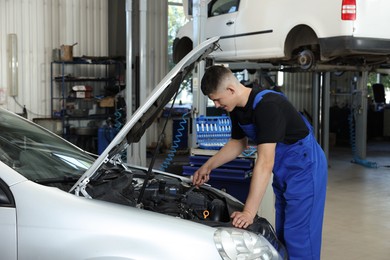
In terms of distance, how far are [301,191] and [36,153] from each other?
56.3 inches

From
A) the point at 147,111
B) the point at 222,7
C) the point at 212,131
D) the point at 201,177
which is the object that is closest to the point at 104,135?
the point at 222,7

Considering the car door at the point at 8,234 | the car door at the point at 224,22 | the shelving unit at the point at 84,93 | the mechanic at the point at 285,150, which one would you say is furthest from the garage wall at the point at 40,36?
the car door at the point at 8,234

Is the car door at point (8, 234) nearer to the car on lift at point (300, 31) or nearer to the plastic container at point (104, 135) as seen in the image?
the car on lift at point (300, 31)

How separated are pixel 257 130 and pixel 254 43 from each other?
13.3ft

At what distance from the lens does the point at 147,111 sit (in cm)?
231

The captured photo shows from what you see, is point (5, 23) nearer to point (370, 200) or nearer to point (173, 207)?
point (370, 200)

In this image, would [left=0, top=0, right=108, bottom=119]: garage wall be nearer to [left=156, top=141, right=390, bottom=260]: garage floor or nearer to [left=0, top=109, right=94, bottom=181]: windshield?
[left=156, top=141, right=390, bottom=260]: garage floor

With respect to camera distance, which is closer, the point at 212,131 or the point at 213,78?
the point at 213,78

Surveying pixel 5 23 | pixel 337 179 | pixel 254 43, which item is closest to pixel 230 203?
pixel 254 43

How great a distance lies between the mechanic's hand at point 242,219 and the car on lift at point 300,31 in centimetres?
341

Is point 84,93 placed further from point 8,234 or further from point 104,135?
point 8,234

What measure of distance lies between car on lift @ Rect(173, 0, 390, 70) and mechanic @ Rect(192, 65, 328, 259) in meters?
2.86

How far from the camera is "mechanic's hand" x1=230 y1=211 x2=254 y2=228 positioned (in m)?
2.33

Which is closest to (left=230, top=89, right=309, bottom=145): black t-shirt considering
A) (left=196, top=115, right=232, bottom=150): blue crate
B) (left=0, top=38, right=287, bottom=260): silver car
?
(left=0, top=38, right=287, bottom=260): silver car
